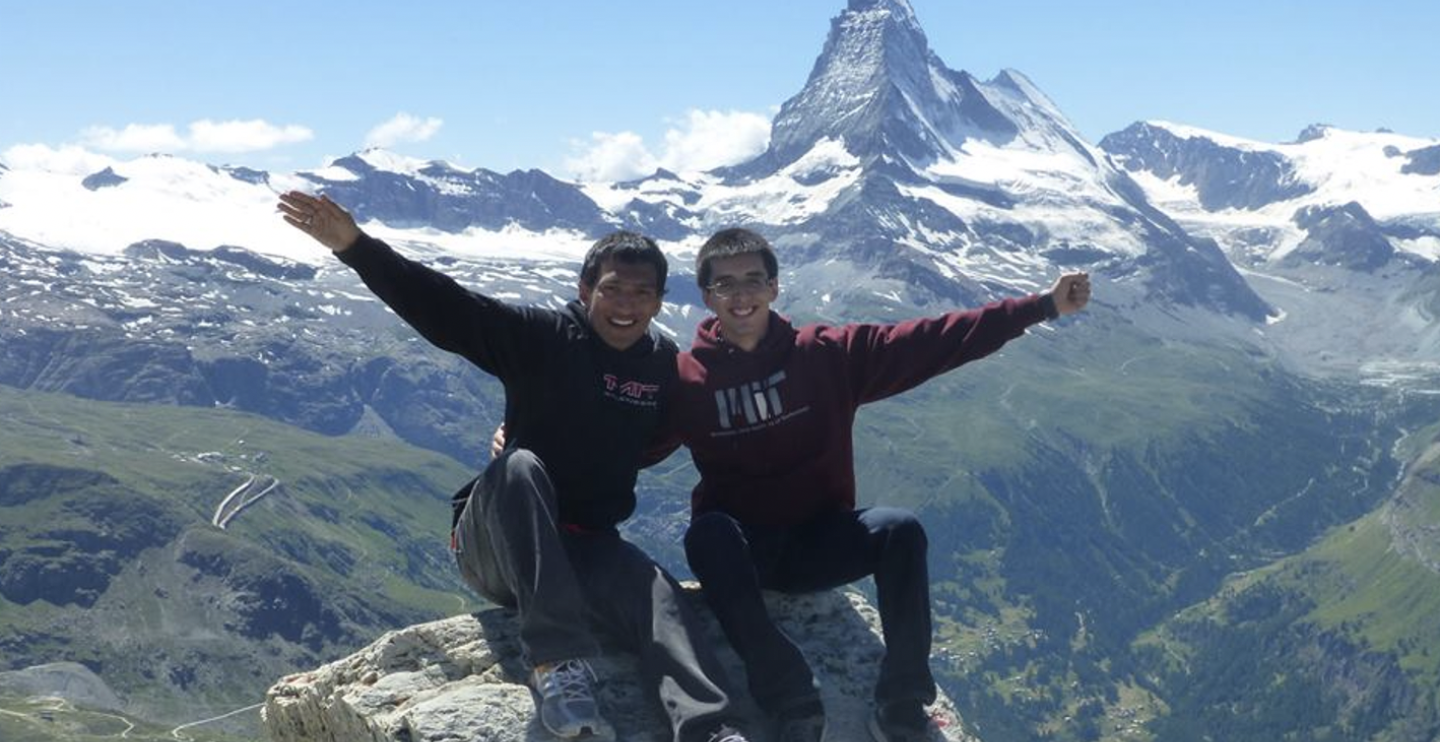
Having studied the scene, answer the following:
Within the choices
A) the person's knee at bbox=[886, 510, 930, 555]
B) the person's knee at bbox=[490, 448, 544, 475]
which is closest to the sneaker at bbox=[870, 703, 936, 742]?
the person's knee at bbox=[886, 510, 930, 555]

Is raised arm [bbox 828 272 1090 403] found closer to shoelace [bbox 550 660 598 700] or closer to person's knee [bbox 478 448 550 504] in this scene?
person's knee [bbox 478 448 550 504]

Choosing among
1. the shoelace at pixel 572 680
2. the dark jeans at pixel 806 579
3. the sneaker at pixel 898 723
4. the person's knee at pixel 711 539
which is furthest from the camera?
the person's knee at pixel 711 539

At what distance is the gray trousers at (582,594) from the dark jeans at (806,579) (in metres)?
0.52

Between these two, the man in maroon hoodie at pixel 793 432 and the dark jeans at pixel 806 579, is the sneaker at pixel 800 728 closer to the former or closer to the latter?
the dark jeans at pixel 806 579

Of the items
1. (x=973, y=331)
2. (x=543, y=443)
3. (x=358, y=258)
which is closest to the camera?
(x=358, y=258)

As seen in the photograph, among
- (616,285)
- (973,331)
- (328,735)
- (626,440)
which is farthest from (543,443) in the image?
(973,331)

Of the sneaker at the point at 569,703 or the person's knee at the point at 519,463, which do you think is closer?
the sneaker at the point at 569,703

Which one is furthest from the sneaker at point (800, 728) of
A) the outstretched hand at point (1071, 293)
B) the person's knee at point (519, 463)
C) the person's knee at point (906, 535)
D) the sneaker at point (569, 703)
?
the outstretched hand at point (1071, 293)

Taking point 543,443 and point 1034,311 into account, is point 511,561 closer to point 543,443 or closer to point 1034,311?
point 543,443

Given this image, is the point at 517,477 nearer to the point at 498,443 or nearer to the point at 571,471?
the point at 571,471

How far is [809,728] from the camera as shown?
13641 millimetres

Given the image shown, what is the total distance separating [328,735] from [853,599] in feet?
19.2

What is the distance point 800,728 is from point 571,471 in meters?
3.31

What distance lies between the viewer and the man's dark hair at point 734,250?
1552cm
